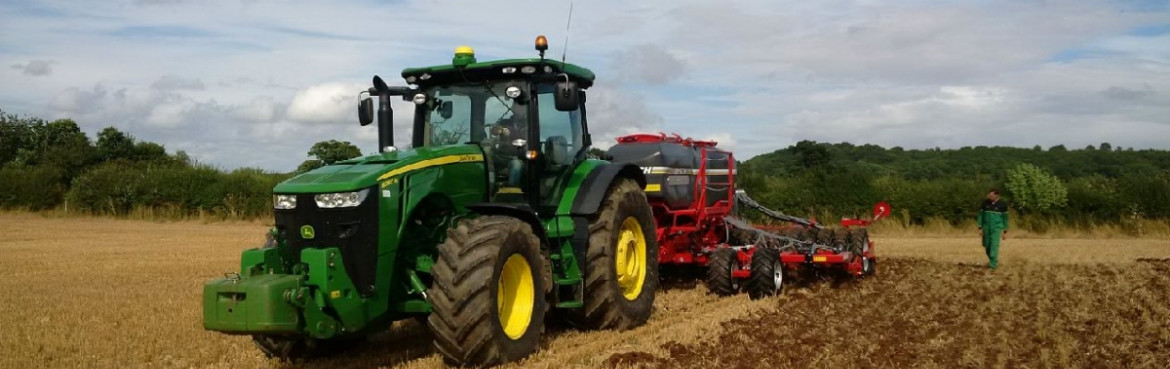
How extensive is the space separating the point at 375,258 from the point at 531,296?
1.33 metres

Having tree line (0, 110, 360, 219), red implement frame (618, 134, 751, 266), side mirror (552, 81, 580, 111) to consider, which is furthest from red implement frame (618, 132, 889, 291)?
tree line (0, 110, 360, 219)

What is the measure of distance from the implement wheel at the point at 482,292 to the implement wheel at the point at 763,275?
4.71m

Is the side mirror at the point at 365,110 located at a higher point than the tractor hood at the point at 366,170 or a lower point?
higher

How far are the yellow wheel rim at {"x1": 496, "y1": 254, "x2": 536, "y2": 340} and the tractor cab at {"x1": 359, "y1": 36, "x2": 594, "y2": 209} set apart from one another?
0.98m

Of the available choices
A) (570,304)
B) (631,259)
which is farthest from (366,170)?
(631,259)

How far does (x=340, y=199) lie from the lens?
6598 millimetres

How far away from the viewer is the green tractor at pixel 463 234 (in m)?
6.48

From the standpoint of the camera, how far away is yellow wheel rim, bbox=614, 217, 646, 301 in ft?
30.2

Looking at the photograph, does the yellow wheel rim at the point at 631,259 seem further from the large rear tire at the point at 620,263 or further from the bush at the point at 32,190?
the bush at the point at 32,190

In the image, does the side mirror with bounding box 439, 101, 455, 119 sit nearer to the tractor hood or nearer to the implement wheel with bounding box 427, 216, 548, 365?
the tractor hood

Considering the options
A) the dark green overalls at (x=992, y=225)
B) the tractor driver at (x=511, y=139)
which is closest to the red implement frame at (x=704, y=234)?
the dark green overalls at (x=992, y=225)

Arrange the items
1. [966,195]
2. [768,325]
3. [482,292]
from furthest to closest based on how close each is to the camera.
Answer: [966,195] < [768,325] < [482,292]

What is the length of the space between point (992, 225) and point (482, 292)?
12.0 meters

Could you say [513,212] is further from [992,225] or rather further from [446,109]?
[992,225]
